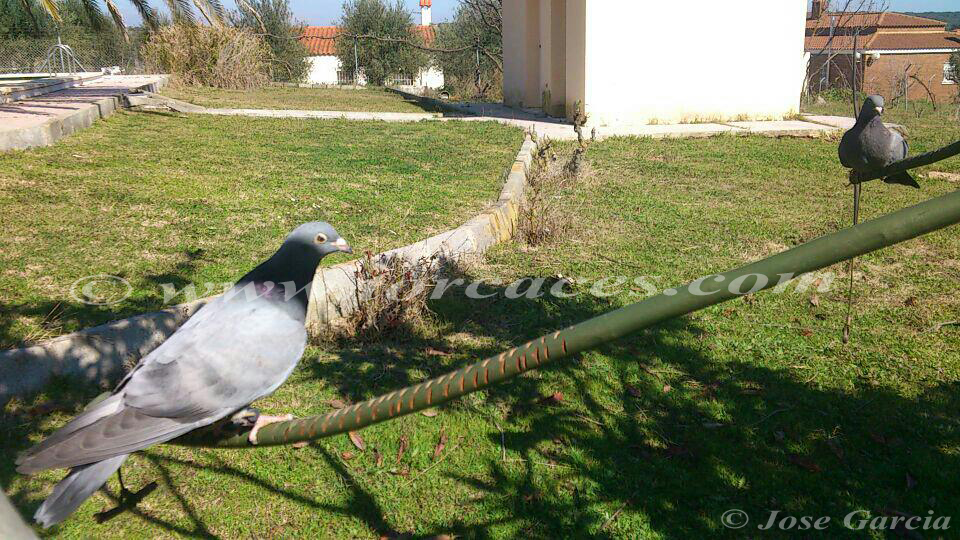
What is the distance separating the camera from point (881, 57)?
2456 centimetres

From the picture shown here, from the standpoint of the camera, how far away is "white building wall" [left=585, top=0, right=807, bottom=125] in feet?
45.0

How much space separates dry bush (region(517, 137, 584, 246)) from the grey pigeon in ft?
9.31

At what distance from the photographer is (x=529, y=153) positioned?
10.2 m

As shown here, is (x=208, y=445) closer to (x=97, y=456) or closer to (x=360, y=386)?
(x=97, y=456)

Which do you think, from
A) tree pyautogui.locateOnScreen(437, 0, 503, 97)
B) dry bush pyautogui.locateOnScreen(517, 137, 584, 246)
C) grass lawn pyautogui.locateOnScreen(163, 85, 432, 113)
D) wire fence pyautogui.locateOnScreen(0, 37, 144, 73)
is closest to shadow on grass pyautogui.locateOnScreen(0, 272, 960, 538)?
dry bush pyautogui.locateOnScreen(517, 137, 584, 246)

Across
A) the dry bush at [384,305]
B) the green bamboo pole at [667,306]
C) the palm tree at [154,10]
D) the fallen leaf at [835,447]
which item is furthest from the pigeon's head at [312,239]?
the palm tree at [154,10]

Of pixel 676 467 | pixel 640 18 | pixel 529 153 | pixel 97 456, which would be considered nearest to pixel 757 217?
pixel 529 153

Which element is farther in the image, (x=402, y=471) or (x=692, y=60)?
(x=692, y=60)

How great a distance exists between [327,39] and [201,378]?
1722 inches

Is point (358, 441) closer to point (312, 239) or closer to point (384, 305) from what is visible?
point (384, 305)

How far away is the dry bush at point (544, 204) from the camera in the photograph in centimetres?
640

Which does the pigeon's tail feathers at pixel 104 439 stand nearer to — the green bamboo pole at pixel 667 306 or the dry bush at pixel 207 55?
the green bamboo pole at pixel 667 306

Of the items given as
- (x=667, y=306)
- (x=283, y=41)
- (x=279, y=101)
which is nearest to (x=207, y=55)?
(x=279, y=101)

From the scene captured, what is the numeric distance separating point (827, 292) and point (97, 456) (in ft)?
16.5
